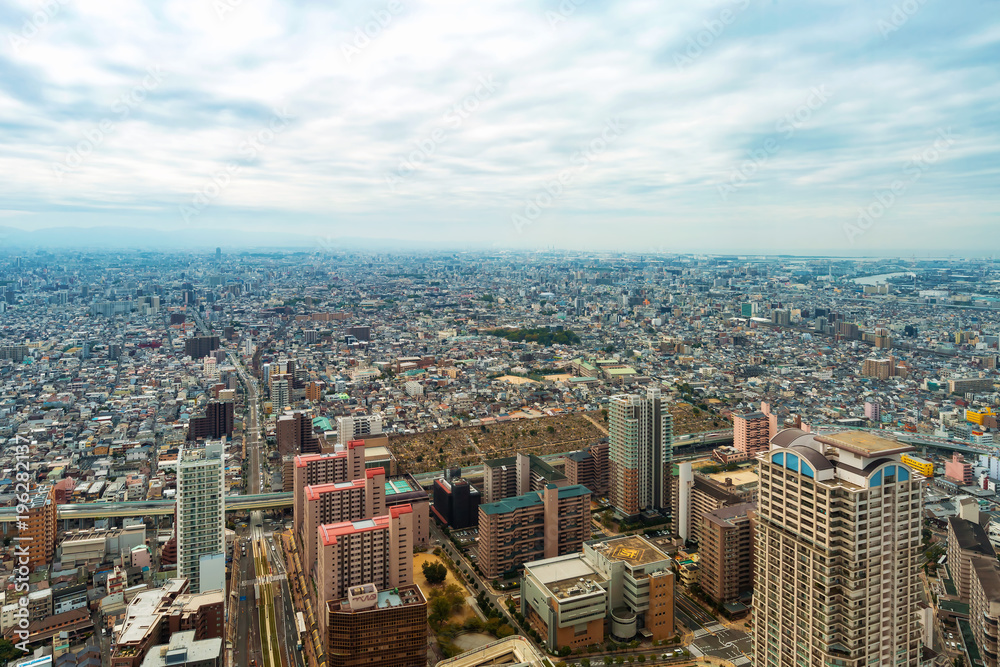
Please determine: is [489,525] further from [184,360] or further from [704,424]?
[184,360]

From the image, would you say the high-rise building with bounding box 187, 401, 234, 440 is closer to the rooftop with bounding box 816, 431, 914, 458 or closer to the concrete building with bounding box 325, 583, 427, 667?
the concrete building with bounding box 325, 583, 427, 667

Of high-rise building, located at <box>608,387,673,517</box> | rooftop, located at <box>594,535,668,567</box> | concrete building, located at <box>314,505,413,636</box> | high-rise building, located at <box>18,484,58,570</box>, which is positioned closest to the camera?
concrete building, located at <box>314,505,413,636</box>

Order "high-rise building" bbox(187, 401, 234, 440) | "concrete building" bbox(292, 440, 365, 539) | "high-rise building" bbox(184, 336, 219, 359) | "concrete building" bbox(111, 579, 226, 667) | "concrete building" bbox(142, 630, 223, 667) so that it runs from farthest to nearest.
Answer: "high-rise building" bbox(184, 336, 219, 359) → "high-rise building" bbox(187, 401, 234, 440) → "concrete building" bbox(292, 440, 365, 539) → "concrete building" bbox(111, 579, 226, 667) → "concrete building" bbox(142, 630, 223, 667)

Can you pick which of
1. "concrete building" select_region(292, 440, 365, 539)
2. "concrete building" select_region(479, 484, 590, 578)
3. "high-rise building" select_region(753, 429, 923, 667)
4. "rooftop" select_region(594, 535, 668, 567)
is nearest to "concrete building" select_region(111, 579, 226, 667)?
"concrete building" select_region(292, 440, 365, 539)

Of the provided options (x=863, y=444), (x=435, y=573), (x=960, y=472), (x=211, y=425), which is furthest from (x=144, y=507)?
(x=960, y=472)

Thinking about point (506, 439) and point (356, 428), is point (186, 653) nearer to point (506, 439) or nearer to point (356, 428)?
point (356, 428)

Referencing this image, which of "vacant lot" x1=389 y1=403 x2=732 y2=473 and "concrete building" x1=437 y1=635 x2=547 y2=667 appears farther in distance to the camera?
"vacant lot" x1=389 y1=403 x2=732 y2=473

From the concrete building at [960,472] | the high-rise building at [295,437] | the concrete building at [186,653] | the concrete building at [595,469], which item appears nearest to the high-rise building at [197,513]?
the concrete building at [186,653]
